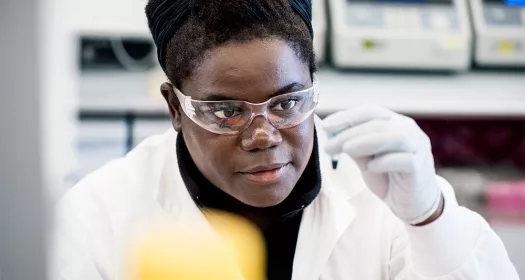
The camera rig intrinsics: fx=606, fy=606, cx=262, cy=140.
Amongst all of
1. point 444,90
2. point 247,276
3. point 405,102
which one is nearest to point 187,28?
point 247,276

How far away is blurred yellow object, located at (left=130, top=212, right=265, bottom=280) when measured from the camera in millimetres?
992

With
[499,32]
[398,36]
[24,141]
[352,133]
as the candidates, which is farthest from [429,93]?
[24,141]

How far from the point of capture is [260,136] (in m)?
0.90

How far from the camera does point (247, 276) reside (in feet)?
3.42

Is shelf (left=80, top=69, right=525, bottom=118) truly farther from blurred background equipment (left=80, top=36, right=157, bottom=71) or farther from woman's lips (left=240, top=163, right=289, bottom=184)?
woman's lips (left=240, top=163, right=289, bottom=184)

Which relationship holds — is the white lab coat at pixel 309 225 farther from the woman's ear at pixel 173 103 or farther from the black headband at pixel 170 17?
the black headband at pixel 170 17

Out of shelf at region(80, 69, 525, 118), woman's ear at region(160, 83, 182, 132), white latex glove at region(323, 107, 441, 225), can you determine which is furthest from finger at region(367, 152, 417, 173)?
shelf at region(80, 69, 525, 118)

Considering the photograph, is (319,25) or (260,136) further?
(319,25)

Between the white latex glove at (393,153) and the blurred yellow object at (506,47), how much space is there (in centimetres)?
131

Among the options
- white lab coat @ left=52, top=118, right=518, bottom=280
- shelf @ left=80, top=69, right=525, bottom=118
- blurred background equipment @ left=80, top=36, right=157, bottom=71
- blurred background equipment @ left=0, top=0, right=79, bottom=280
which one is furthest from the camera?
blurred background equipment @ left=80, top=36, right=157, bottom=71

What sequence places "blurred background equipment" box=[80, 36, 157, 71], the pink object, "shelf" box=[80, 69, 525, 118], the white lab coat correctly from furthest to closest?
"blurred background equipment" box=[80, 36, 157, 71] < the pink object < "shelf" box=[80, 69, 525, 118] < the white lab coat

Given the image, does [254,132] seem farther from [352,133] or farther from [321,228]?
[321,228]

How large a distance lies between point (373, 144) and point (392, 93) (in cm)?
107

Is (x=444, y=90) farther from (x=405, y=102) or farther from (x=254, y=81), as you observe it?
(x=254, y=81)
